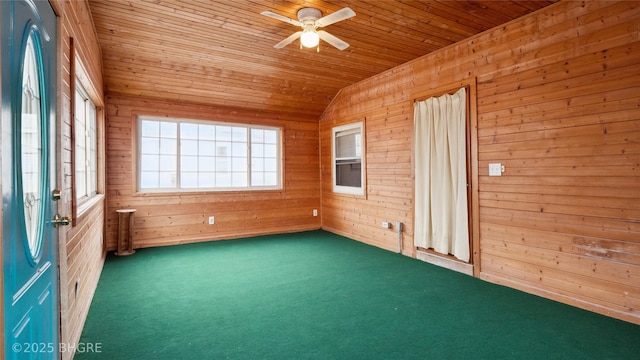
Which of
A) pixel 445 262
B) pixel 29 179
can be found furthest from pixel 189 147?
pixel 29 179

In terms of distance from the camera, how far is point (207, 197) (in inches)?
228

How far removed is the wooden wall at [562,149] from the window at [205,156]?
136 inches

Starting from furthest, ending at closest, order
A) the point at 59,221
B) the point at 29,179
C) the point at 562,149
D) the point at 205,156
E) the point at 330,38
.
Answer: the point at 205,156 → the point at 330,38 → the point at 562,149 → the point at 59,221 → the point at 29,179

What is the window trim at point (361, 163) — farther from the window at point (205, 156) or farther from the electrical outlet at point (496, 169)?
the electrical outlet at point (496, 169)

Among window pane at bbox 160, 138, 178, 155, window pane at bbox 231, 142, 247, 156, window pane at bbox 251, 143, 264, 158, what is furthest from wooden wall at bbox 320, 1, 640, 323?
window pane at bbox 160, 138, 178, 155

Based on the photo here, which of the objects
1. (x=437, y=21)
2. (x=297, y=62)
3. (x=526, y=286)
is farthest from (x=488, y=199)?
(x=297, y=62)

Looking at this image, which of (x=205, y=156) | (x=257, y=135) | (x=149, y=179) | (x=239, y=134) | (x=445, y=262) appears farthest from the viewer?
(x=257, y=135)

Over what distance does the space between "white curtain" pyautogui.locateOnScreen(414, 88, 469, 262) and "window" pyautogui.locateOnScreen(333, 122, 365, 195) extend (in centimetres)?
131

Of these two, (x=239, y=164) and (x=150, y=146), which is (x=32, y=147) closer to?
(x=150, y=146)

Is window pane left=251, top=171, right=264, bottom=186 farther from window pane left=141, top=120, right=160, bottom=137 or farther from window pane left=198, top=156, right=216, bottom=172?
window pane left=141, top=120, right=160, bottom=137

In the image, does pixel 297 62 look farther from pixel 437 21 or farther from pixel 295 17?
pixel 437 21

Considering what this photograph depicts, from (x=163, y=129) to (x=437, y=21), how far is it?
438cm

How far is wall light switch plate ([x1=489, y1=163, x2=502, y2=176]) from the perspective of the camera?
11.7 feet

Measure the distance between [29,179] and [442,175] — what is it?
392 cm
